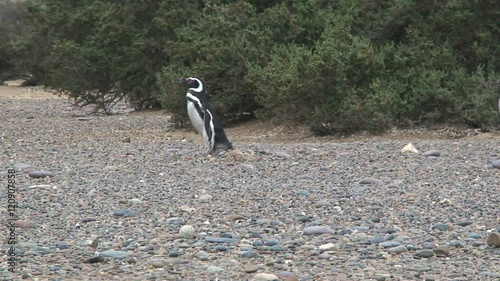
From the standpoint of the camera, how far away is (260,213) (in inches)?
297

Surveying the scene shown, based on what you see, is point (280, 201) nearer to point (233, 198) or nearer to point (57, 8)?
point (233, 198)

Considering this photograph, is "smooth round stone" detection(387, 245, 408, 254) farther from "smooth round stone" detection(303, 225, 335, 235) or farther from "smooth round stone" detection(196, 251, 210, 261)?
"smooth round stone" detection(196, 251, 210, 261)

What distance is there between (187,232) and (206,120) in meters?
5.90

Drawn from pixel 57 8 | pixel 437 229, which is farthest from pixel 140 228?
pixel 57 8

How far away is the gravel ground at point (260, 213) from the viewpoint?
579 centimetres

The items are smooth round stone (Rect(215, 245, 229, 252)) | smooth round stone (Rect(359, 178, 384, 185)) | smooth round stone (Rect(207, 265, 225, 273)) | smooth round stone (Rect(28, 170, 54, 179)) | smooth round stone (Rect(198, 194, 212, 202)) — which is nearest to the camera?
smooth round stone (Rect(207, 265, 225, 273))

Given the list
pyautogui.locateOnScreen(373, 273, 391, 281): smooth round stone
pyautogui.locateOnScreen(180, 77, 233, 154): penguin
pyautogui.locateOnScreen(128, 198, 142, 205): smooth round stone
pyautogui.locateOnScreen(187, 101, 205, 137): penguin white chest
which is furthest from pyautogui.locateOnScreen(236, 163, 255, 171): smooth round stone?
pyautogui.locateOnScreen(373, 273, 391, 281): smooth round stone

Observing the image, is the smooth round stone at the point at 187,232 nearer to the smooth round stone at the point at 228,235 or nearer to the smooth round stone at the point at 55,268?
the smooth round stone at the point at 228,235

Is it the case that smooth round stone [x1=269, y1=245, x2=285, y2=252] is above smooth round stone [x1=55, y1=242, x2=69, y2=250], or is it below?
below

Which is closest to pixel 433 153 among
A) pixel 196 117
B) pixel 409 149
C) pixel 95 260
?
pixel 409 149

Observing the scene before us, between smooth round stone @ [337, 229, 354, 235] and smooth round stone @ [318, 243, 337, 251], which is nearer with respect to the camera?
smooth round stone @ [318, 243, 337, 251]

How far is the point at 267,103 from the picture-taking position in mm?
15492

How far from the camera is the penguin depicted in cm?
1195

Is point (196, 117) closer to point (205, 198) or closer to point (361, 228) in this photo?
point (205, 198)
